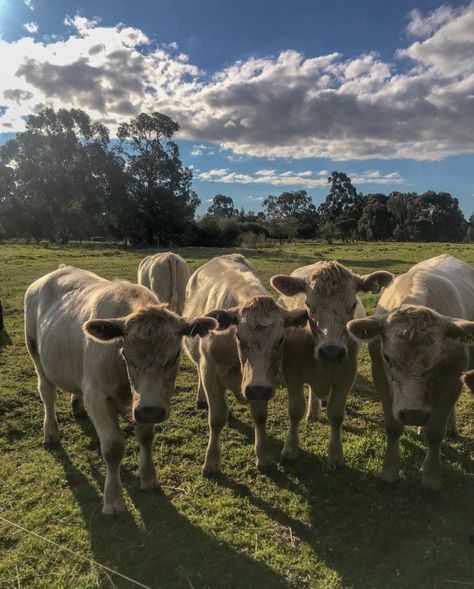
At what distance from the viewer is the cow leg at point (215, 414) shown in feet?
17.4

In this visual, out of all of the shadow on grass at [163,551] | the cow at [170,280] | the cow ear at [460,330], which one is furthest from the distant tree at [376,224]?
the shadow on grass at [163,551]

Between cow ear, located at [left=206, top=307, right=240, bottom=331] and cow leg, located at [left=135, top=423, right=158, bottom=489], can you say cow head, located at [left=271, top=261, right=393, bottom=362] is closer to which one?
cow ear, located at [left=206, top=307, right=240, bottom=331]

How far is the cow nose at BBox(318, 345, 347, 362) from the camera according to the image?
4707mm

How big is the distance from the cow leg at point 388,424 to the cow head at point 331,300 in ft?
1.31

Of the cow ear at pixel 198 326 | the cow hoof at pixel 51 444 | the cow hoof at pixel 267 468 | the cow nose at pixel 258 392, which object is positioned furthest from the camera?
the cow hoof at pixel 51 444

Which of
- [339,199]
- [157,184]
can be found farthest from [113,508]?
[339,199]

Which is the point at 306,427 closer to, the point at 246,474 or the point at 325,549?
the point at 246,474

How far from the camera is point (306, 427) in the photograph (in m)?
6.46

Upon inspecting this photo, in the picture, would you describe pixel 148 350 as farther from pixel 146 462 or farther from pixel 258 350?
pixel 146 462

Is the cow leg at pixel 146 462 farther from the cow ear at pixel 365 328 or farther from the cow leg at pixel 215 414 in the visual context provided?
Result: the cow ear at pixel 365 328

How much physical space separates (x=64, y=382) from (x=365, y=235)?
292 ft

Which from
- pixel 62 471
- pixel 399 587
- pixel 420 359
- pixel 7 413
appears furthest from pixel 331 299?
pixel 7 413

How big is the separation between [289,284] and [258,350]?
48.7 inches

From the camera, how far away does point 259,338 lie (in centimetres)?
460
